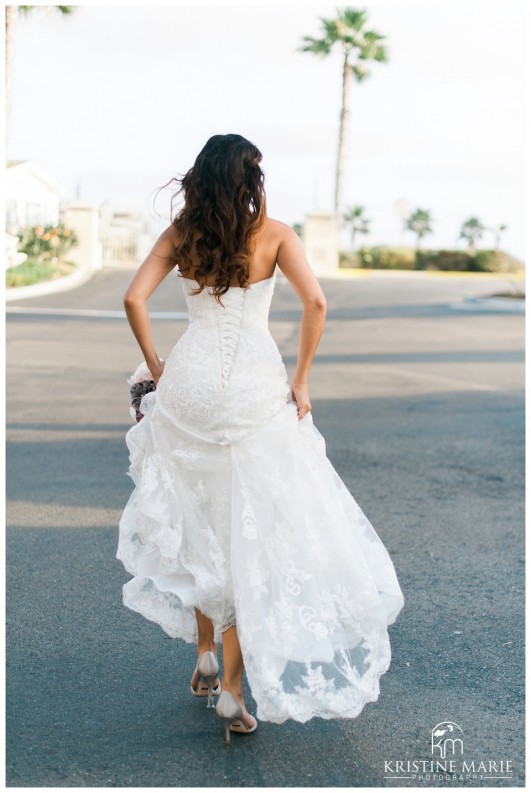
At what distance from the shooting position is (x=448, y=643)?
4.42 m

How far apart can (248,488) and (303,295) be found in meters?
0.76

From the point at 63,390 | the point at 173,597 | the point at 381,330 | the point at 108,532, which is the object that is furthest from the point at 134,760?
the point at 381,330

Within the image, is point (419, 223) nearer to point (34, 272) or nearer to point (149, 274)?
point (34, 272)

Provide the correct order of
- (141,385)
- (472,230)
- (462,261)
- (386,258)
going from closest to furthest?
1. (141,385)
2. (386,258)
3. (462,261)
4. (472,230)

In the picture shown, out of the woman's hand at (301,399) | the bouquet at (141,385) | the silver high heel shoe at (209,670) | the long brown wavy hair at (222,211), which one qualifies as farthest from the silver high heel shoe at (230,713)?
the long brown wavy hair at (222,211)

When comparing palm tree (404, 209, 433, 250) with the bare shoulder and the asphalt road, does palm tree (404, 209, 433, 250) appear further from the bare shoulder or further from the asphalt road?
the bare shoulder

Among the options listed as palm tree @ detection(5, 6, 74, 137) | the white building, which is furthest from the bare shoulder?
the white building

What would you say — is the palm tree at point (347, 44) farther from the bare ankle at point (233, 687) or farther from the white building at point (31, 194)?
the bare ankle at point (233, 687)

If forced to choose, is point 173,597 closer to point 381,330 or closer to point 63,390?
point 63,390

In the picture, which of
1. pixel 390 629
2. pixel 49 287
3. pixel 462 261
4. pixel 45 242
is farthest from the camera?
pixel 462 261

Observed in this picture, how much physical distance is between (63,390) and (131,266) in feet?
77.1

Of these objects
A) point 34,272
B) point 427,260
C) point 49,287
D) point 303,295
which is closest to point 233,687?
point 303,295

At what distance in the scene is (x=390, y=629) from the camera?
15.1 ft

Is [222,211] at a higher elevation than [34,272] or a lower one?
higher
